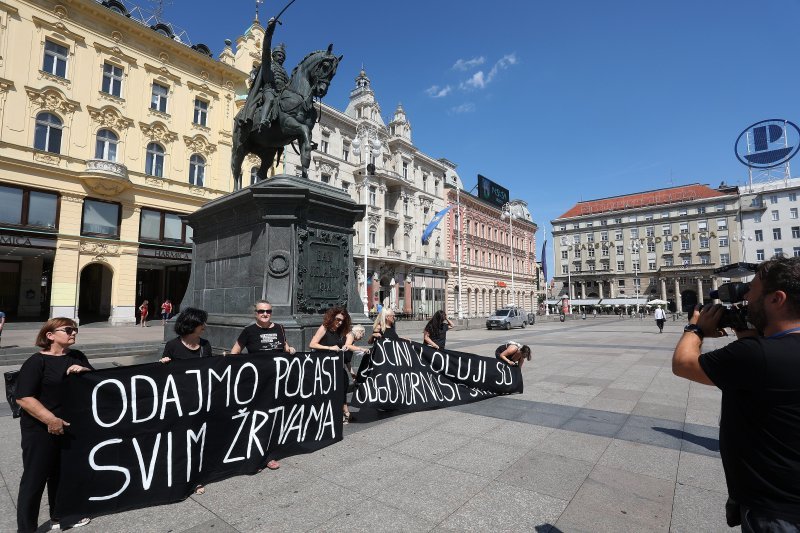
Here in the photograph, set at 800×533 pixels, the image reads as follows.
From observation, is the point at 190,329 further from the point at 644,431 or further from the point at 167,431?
the point at 644,431

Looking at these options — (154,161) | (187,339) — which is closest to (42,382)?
(187,339)

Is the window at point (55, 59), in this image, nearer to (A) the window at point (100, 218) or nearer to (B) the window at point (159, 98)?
(B) the window at point (159, 98)

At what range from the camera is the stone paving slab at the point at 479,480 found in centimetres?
295

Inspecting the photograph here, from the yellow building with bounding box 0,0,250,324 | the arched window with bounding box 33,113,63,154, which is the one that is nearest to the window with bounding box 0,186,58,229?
the yellow building with bounding box 0,0,250,324

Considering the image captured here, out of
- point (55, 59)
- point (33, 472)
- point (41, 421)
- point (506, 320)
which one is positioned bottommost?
point (506, 320)

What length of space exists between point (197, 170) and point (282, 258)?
26.4 meters

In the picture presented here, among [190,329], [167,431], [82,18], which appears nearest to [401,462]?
[167,431]

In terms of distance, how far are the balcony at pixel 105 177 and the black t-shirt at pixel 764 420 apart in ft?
95.8

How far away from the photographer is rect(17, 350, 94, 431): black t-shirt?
2756 mm

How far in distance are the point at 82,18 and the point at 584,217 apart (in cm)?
9594

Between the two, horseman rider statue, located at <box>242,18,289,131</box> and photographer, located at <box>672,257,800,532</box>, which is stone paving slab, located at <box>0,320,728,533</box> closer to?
photographer, located at <box>672,257,800,532</box>

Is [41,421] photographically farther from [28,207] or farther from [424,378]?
[28,207]

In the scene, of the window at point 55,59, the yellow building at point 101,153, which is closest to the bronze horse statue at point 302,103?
the yellow building at point 101,153

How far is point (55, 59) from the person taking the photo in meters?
23.1
